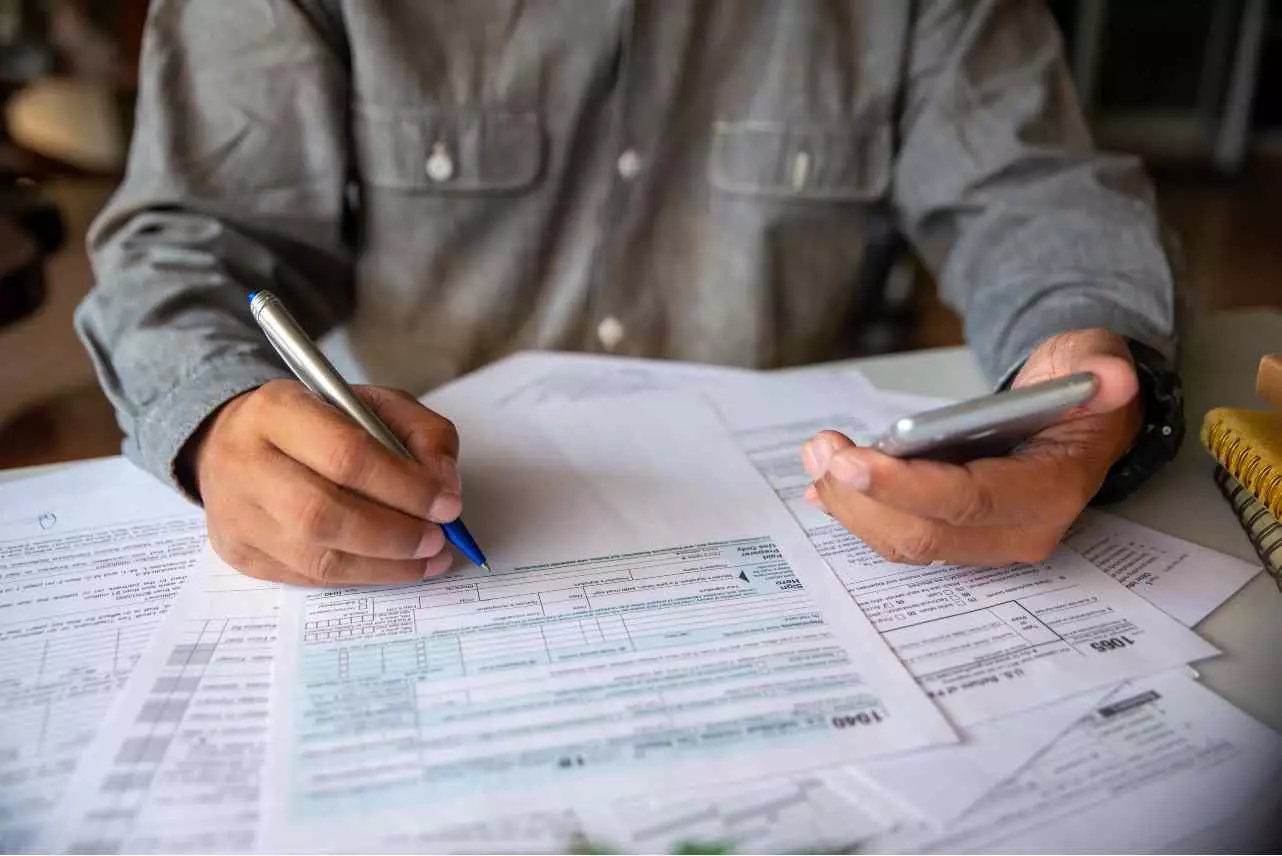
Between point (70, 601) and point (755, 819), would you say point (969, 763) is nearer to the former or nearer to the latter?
point (755, 819)

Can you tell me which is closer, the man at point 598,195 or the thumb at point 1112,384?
the thumb at point 1112,384

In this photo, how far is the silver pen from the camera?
478 mm

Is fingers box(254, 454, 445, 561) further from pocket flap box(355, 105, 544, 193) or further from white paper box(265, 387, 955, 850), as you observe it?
pocket flap box(355, 105, 544, 193)

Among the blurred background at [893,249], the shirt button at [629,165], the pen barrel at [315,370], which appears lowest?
the blurred background at [893,249]

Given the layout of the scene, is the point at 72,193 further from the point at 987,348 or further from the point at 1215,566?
the point at 1215,566

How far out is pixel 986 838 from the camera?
1.16 ft

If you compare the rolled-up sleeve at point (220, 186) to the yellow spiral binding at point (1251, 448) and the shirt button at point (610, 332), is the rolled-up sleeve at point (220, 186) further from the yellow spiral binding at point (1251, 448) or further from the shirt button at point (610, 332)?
the yellow spiral binding at point (1251, 448)

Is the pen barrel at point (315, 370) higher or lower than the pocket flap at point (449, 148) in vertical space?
lower

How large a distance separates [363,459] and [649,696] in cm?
17

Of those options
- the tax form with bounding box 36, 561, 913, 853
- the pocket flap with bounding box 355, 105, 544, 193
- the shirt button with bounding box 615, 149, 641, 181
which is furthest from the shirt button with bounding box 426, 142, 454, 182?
the tax form with bounding box 36, 561, 913, 853

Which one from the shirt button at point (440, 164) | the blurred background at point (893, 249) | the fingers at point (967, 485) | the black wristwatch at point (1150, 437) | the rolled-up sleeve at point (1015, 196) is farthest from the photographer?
the blurred background at point (893, 249)

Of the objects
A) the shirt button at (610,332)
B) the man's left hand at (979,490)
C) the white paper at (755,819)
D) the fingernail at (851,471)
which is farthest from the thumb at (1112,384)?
the shirt button at (610,332)

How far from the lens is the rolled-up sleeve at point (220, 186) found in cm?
62

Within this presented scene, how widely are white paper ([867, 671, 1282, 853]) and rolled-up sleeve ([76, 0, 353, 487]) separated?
458mm
